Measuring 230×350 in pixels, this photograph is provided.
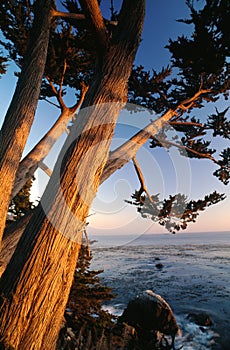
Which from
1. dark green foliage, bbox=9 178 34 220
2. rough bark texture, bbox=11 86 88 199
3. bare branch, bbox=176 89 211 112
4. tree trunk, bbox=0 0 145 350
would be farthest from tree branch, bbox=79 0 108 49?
dark green foliage, bbox=9 178 34 220

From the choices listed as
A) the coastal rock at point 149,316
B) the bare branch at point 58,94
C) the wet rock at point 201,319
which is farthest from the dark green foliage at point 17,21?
the wet rock at point 201,319

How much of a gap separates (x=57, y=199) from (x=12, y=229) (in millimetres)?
1874

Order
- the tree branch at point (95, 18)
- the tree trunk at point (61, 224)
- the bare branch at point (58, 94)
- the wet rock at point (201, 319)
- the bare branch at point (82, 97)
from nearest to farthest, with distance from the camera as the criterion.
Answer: the tree trunk at point (61, 224) < the tree branch at point (95, 18) < the bare branch at point (58, 94) < the bare branch at point (82, 97) < the wet rock at point (201, 319)

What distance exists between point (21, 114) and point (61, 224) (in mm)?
1761

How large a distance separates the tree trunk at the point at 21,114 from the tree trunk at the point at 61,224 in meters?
0.92

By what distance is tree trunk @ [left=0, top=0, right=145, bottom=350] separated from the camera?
156cm

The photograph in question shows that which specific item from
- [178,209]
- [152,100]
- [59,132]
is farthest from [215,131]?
[59,132]

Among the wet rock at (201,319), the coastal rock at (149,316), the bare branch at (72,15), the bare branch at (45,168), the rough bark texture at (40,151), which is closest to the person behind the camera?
the bare branch at (72,15)

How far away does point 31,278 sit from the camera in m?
1.60

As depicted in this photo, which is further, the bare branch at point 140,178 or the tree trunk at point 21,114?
the bare branch at point 140,178

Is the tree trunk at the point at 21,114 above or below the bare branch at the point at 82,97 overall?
below

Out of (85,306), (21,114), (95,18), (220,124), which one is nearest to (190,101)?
(220,124)

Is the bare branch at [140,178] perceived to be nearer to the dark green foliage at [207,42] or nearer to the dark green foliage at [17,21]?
the dark green foliage at [207,42]

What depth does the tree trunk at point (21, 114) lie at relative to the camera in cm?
257
